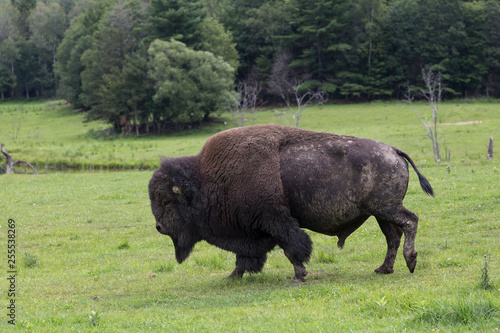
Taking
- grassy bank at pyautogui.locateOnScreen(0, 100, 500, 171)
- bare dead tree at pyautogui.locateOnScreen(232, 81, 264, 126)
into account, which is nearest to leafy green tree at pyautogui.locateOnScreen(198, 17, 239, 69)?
bare dead tree at pyautogui.locateOnScreen(232, 81, 264, 126)

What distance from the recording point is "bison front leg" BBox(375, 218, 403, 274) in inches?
370

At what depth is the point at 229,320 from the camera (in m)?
6.79

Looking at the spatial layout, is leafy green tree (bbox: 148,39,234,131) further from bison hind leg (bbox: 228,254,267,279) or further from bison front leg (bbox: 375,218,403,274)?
bison front leg (bbox: 375,218,403,274)

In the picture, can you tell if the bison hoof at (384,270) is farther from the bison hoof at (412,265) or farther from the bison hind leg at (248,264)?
the bison hind leg at (248,264)

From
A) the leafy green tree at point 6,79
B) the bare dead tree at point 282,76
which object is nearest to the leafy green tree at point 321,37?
the bare dead tree at point 282,76

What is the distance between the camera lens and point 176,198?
9.79 metres

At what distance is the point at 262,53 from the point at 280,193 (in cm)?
8178

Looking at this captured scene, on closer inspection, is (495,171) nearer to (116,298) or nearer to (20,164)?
(116,298)

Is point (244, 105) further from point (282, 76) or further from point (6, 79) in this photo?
point (6, 79)

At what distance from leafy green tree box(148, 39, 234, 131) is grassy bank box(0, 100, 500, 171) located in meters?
2.82

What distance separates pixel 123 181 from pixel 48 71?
9559 cm

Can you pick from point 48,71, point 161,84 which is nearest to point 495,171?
point 161,84

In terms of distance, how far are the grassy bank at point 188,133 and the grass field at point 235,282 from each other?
9.22 metres

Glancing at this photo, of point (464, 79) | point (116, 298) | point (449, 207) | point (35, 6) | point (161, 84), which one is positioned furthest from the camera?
point (35, 6)
